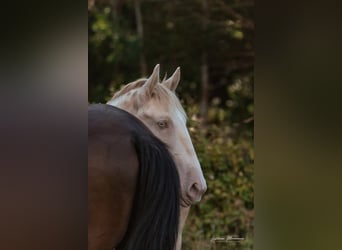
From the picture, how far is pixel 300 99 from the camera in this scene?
10.1ft

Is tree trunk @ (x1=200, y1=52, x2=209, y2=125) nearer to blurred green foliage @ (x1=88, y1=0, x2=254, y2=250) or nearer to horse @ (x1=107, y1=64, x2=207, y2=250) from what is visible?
blurred green foliage @ (x1=88, y1=0, x2=254, y2=250)

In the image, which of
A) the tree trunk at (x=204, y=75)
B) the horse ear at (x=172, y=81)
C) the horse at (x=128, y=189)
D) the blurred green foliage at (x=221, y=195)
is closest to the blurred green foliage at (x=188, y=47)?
the tree trunk at (x=204, y=75)

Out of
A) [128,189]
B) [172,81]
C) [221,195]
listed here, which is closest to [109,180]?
[128,189]

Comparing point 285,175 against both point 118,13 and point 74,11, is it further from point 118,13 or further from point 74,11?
point 118,13

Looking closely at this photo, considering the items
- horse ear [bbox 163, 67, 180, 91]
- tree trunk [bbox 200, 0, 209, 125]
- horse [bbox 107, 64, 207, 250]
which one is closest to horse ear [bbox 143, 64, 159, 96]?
horse [bbox 107, 64, 207, 250]

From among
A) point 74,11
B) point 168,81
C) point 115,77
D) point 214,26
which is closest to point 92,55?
point 115,77

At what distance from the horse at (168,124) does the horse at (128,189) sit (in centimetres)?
14

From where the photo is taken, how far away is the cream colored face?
11.7 ft

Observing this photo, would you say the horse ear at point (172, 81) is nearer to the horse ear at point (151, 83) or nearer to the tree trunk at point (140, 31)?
the horse ear at point (151, 83)

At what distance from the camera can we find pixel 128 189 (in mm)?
3379

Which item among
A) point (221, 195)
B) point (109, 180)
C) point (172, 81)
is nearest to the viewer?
point (109, 180)

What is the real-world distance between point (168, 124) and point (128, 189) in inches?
17.7

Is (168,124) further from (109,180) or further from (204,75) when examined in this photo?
(204,75)

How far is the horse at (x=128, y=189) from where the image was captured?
11.0 ft
